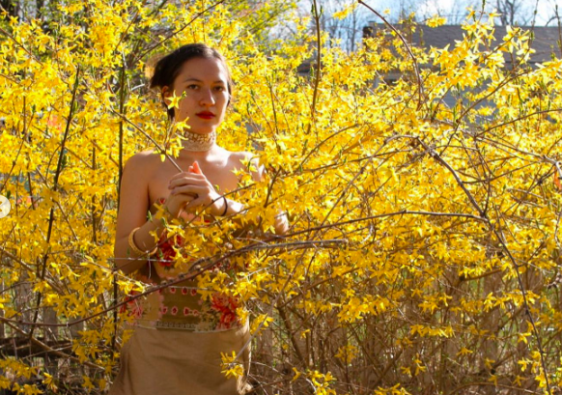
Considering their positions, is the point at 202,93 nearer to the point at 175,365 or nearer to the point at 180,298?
the point at 180,298

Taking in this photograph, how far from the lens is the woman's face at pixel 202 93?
209cm

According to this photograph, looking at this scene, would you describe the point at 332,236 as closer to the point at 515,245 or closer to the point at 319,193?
the point at 319,193

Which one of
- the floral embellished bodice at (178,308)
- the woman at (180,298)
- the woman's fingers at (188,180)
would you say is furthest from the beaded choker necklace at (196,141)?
the woman's fingers at (188,180)

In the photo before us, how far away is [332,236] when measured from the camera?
6.81ft

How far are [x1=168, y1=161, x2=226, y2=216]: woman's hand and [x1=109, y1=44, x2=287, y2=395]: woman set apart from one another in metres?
0.13

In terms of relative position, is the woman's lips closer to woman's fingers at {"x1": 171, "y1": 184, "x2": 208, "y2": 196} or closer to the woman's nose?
the woman's nose

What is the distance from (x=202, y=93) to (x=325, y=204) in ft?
1.62

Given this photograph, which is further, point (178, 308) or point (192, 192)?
point (178, 308)

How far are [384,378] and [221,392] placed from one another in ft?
4.15

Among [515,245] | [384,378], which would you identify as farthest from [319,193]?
[384,378]

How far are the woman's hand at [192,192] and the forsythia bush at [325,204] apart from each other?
0.06m

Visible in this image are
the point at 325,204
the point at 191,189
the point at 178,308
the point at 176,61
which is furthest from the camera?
the point at 176,61

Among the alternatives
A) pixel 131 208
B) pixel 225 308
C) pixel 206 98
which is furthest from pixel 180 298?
pixel 206 98

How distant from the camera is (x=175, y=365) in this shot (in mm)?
1999
